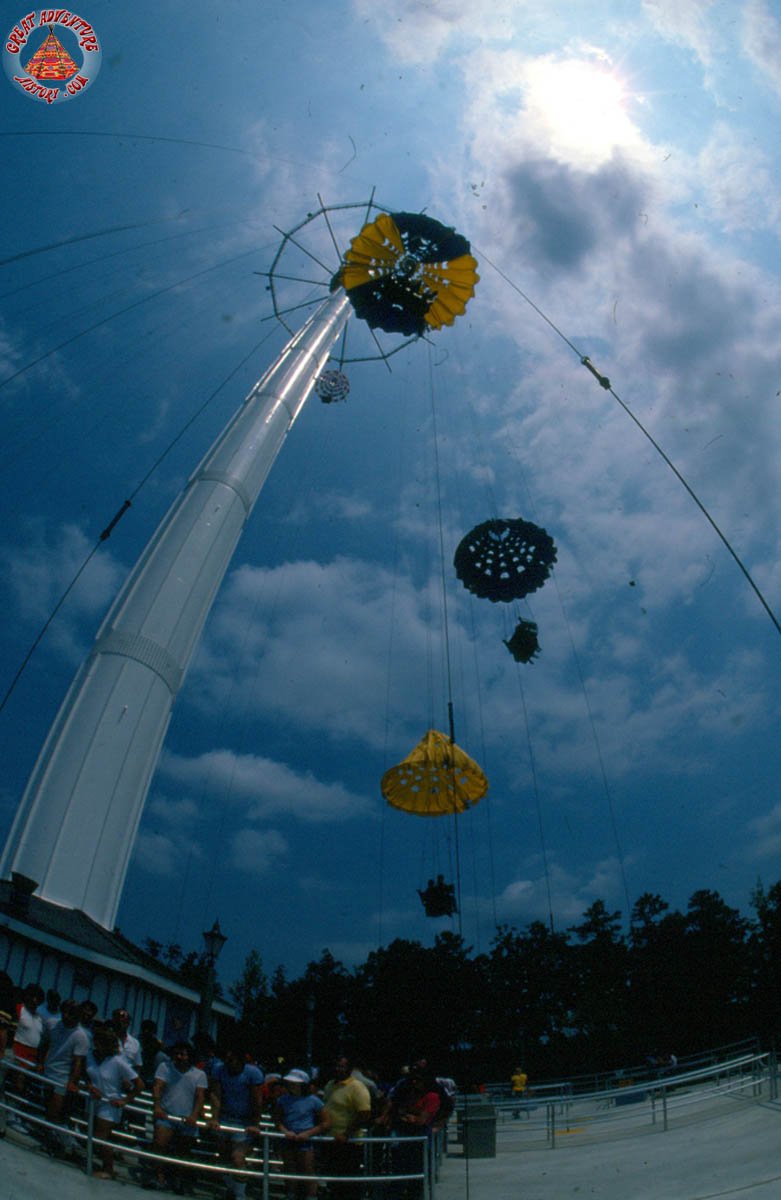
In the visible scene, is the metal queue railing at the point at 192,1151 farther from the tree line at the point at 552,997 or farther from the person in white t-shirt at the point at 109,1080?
the tree line at the point at 552,997

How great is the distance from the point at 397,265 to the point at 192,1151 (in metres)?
14.4

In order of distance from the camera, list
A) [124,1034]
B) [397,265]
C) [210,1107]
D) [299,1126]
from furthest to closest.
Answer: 1. [397,265]
2. [124,1034]
3. [210,1107]
4. [299,1126]

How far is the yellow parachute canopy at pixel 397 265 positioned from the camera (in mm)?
14477

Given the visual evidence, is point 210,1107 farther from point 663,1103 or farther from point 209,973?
point 663,1103

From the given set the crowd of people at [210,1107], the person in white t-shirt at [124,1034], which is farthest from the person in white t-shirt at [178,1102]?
the person in white t-shirt at [124,1034]

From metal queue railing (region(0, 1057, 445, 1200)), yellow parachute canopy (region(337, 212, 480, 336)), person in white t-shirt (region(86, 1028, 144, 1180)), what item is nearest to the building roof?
metal queue railing (region(0, 1057, 445, 1200))

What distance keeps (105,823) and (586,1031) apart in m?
51.0

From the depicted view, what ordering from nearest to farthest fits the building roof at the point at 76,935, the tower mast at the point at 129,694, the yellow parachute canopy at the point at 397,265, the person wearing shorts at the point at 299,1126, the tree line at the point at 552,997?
the person wearing shorts at the point at 299,1126
the building roof at the point at 76,935
the tower mast at the point at 129,694
the yellow parachute canopy at the point at 397,265
the tree line at the point at 552,997

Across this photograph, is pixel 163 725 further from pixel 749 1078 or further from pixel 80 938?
pixel 749 1078

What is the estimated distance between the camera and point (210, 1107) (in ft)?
23.8

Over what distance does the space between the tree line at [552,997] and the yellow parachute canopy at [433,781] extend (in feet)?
99.0

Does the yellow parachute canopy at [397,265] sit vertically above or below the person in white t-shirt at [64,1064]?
above

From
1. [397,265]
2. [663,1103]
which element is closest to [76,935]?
[663,1103]

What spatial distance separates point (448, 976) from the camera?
58.9 meters
